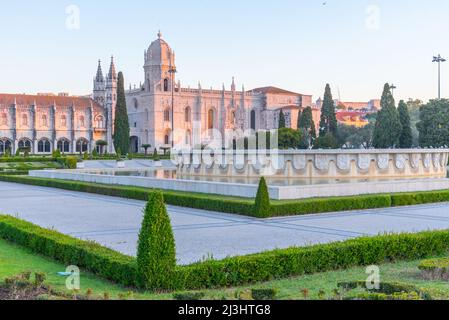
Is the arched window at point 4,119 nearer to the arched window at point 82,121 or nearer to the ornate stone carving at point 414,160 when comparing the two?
the arched window at point 82,121

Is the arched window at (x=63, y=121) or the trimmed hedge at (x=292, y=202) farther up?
the arched window at (x=63, y=121)

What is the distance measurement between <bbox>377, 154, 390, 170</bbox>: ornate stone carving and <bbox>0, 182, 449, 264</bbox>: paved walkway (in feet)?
20.1

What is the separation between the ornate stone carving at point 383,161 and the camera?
22.5m

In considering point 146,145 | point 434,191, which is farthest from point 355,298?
point 146,145

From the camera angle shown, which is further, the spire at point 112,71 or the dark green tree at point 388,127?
the spire at point 112,71

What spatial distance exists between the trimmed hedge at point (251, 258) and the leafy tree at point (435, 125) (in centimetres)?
3917

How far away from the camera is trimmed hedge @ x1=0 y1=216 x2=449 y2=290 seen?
7.07 meters

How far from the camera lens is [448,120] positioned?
46.7 meters

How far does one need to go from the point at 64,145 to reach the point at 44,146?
7.12ft

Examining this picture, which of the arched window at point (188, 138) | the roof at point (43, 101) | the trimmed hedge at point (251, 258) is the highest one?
the roof at point (43, 101)

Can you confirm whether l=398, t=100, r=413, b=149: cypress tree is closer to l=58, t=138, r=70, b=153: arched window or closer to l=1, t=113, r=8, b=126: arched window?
l=58, t=138, r=70, b=153: arched window

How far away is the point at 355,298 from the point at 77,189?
16.5m

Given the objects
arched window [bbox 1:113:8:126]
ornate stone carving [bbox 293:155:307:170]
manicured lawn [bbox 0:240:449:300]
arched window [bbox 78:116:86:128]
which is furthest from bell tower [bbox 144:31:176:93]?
manicured lawn [bbox 0:240:449:300]

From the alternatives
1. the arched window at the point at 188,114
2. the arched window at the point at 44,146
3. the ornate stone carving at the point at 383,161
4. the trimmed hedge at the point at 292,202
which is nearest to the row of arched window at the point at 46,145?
the arched window at the point at 44,146
